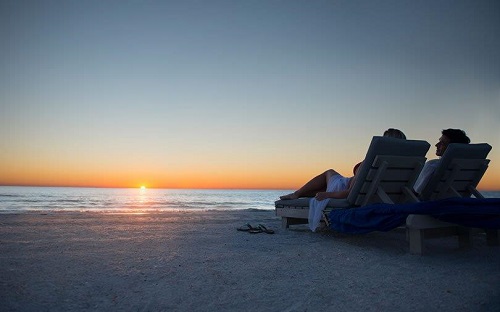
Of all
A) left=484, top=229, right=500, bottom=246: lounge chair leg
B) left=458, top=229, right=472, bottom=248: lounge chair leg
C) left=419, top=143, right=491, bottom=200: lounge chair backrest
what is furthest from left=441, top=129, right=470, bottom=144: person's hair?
left=458, top=229, right=472, bottom=248: lounge chair leg

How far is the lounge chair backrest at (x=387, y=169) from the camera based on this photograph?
15.4ft

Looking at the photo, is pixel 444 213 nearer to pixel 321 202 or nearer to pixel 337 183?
pixel 321 202

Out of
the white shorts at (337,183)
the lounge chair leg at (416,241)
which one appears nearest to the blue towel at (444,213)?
the lounge chair leg at (416,241)

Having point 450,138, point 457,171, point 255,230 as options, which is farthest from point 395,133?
point 255,230

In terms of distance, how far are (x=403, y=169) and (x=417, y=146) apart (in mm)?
→ 364

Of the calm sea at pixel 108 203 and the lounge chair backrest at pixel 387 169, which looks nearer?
the lounge chair backrest at pixel 387 169

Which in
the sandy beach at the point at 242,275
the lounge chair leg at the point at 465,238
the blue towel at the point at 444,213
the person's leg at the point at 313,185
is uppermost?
the person's leg at the point at 313,185

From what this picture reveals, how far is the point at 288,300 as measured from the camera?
2.53 meters

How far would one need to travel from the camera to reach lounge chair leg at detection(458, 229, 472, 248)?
14.1 feet

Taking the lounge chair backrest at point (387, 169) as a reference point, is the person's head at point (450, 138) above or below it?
above

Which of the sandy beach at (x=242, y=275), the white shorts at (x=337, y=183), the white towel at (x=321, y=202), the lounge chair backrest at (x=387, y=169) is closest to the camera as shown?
the sandy beach at (x=242, y=275)

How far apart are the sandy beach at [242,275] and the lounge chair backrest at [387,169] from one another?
642 millimetres

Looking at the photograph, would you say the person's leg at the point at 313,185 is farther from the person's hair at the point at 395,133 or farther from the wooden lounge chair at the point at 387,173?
the person's hair at the point at 395,133

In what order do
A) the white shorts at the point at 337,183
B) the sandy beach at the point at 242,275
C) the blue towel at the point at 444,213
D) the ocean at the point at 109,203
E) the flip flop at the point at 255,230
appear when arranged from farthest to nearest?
the ocean at the point at 109,203, the flip flop at the point at 255,230, the white shorts at the point at 337,183, the blue towel at the point at 444,213, the sandy beach at the point at 242,275
